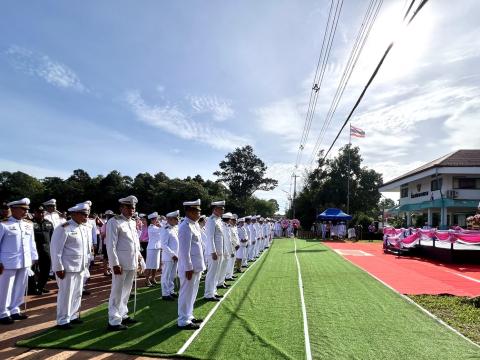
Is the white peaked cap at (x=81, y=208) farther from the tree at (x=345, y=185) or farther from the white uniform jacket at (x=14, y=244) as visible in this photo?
the tree at (x=345, y=185)

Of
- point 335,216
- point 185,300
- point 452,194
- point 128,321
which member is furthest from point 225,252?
point 452,194

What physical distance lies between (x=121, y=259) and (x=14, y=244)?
213 cm

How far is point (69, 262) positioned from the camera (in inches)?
248

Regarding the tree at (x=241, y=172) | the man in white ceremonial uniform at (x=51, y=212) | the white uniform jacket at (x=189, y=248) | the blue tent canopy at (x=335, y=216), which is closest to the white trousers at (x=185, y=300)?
the white uniform jacket at (x=189, y=248)

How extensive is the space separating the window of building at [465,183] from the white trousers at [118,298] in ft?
121

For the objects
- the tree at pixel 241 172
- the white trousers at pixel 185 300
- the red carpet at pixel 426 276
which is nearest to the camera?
the white trousers at pixel 185 300

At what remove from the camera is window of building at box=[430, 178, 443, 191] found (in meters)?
37.4

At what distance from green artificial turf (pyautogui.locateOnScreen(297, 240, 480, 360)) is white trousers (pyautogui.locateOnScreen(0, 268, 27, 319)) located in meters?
5.01

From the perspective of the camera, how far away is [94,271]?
13.9m

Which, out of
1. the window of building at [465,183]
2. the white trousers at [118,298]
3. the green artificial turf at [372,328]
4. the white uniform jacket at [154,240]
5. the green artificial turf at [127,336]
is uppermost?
the window of building at [465,183]

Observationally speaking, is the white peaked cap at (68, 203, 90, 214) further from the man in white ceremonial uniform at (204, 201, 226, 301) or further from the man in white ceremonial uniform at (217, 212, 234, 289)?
the man in white ceremonial uniform at (217, 212, 234, 289)

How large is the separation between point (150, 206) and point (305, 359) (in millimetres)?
48821

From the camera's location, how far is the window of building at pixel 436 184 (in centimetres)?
3742

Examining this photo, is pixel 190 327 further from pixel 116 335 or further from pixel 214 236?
pixel 214 236
